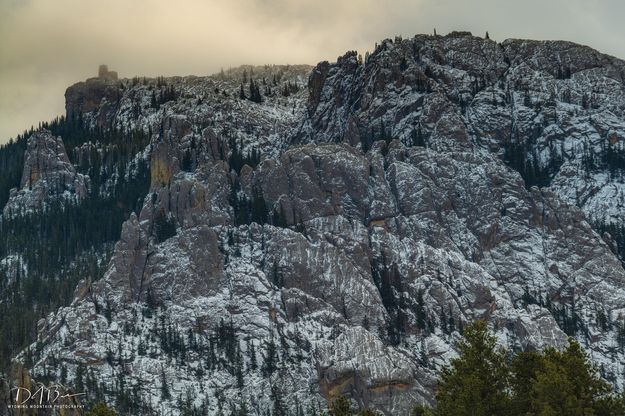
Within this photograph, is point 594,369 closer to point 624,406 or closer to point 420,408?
point 624,406

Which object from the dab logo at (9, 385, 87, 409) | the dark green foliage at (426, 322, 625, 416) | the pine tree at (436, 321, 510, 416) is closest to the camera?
the dark green foliage at (426, 322, 625, 416)

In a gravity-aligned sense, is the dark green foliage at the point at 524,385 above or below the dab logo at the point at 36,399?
below

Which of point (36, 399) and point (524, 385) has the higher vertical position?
point (36, 399)

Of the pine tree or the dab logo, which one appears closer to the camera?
the pine tree
